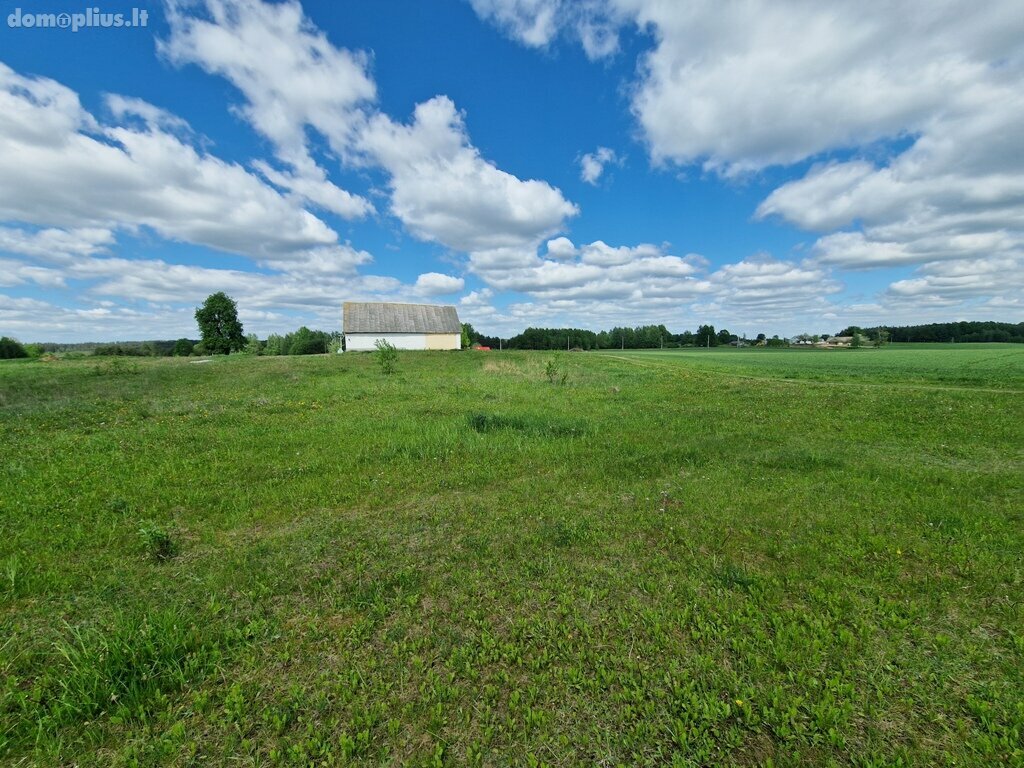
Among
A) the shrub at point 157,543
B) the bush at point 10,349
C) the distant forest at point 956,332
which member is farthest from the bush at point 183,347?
the distant forest at point 956,332

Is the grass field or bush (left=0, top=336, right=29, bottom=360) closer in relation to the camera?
the grass field

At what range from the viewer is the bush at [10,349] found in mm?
58188

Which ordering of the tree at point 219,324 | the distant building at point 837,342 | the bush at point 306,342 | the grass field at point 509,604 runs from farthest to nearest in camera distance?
the distant building at point 837,342
the bush at point 306,342
the tree at point 219,324
the grass field at point 509,604

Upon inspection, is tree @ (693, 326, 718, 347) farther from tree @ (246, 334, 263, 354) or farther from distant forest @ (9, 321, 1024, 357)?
tree @ (246, 334, 263, 354)

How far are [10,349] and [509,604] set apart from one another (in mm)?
90063

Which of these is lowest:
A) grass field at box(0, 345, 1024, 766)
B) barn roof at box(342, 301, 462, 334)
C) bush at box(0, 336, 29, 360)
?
grass field at box(0, 345, 1024, 766)

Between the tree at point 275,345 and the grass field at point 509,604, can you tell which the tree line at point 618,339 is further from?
the grass field at point 509,604

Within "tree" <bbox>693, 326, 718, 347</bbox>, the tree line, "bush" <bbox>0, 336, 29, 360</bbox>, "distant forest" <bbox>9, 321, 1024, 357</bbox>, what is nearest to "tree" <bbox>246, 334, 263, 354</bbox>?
"distant forest" <bbox>9, 321, 1024, 357</bbox>

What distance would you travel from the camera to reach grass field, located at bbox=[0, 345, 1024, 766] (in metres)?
3.25

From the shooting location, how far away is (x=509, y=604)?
4777 millimetres

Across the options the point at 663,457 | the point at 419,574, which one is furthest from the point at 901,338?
the point at 419,574

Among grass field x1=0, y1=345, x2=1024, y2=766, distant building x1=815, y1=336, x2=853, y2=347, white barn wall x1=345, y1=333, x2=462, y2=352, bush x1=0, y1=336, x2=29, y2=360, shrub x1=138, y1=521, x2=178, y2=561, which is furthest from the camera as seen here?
distant building x1=815, y1=336, x2=853, y2=347

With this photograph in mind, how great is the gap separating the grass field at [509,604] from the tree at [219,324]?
240 ft

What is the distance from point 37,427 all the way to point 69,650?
42.4ft
